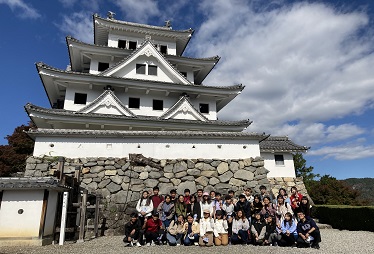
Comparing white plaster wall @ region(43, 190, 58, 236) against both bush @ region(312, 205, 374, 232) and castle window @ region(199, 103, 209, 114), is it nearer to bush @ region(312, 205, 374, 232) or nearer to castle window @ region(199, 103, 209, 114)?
bush @ region(312, 205, 374, 232)

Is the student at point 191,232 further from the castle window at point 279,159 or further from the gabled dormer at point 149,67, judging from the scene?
the gabled dormer at point 149,67

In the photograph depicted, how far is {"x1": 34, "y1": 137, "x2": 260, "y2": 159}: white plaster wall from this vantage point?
9.16 metres

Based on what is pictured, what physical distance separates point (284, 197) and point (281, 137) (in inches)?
423

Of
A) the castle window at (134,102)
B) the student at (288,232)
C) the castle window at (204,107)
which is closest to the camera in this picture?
the student at (288,232)

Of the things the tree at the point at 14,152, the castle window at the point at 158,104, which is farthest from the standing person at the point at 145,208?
the tree at the point at 14,152

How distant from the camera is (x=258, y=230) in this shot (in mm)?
6473

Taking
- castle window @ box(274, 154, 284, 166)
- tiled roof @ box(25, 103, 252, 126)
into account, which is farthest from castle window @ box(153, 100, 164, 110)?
castle window @ box(274, 154, 284, 166)

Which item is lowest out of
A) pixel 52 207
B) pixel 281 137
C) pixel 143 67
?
pixel 52 207

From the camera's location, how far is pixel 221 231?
6.41 meters

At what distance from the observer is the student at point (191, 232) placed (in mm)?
6414

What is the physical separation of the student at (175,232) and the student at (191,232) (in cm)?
13

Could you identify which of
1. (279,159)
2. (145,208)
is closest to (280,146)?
(279,159)

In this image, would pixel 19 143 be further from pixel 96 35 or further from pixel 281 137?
pixel 281 137

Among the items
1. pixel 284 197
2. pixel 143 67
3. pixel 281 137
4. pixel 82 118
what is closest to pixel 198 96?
pixel 143 67
